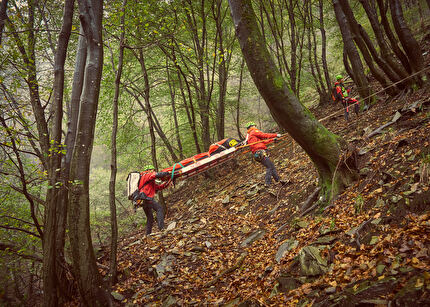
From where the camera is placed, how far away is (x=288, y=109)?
4008 mm

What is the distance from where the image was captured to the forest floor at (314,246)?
7.93ft

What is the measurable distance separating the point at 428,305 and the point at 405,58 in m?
7.96

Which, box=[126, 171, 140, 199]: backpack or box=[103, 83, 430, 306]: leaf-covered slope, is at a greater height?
box=[126, 171, 140, 199]: backpack

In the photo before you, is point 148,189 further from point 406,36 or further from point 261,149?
point 406,36

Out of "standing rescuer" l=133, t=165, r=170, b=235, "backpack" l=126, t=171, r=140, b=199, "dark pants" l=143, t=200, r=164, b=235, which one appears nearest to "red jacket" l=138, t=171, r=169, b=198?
"standing rescuer" l=133, t=165, r=170, b=235

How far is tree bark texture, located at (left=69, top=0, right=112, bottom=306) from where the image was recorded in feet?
12.0

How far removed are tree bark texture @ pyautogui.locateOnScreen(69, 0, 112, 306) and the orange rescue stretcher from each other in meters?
3.87

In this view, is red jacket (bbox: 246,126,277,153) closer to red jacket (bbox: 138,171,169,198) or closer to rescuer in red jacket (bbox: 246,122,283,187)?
rescuer in red jacket (bbox: 246,122,283,187)

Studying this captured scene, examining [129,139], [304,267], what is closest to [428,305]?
[304,267]

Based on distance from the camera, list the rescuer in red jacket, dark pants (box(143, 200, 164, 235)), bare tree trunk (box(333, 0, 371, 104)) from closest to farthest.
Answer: dark pants (box(143, 200, 164, 235)) < the rescuer in red jacket < bare tree trunk (box(333, 0, 371, 104))

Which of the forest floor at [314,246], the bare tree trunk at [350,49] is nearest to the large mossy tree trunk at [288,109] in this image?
the forest floor at [314,246]

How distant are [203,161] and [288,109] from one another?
4449 mm

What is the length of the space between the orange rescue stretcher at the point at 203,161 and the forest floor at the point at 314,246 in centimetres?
152

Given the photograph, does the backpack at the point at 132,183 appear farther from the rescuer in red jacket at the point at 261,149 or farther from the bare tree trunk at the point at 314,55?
the bare tree trunk at the point at 314,55
